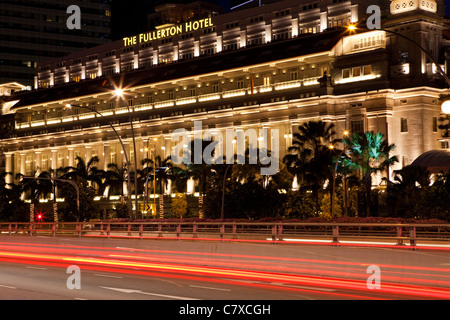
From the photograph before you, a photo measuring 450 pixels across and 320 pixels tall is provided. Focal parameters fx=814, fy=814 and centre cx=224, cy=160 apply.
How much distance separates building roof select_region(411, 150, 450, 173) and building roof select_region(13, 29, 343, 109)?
22180mm

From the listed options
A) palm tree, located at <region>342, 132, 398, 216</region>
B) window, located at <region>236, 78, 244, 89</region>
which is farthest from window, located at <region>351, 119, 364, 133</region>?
window, located at <region>236, 78, 244, 89</region>

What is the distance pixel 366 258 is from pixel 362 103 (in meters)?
73.7

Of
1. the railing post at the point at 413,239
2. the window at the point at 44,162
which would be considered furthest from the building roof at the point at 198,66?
the railing post at the point at 413,239

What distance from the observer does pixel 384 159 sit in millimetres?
91062

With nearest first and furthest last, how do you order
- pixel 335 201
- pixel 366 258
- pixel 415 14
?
pixel 366 258, pixel 335 201, pixel 415 14

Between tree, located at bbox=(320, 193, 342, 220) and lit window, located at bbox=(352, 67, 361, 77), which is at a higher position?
lit window, located at bbox=(352, 67, 361, 77)

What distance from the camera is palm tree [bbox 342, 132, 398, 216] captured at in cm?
8100

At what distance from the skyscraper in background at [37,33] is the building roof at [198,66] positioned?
31290 mm

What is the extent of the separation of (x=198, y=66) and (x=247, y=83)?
10.9 meters

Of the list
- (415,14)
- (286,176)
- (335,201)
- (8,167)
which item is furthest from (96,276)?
(8,167)

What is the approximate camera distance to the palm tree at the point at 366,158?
8100 centimetres

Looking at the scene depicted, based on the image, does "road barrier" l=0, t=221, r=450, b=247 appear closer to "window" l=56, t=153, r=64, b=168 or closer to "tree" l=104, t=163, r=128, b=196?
"tree" l=104, t=163, r=128, b=196
